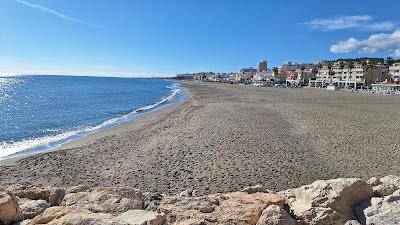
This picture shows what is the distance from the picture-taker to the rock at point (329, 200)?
203 inches

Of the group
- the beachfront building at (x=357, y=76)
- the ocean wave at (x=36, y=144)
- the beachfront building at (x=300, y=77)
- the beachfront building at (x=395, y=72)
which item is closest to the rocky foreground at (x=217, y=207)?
the ocean wave at (x=36, y=144)

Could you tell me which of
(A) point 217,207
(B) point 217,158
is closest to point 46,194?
(A) point 217,207

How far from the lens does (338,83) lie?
123 meters

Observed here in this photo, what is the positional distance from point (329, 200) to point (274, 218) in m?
1.11

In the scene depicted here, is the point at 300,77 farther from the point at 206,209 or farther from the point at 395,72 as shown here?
the point at 206,209

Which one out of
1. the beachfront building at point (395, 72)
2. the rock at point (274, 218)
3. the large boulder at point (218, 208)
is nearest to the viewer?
the rock at point (274, 218)

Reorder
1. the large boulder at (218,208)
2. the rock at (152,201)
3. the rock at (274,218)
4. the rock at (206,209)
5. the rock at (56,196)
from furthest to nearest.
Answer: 1. the rock at (56,196)
2. the rock at (152,201)
3. the rock at (206,209)
4. the large boulder at (218,208)
5. the rock at (274,218)

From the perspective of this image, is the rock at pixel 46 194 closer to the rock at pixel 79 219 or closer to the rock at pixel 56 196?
the rock at pixel 56 196

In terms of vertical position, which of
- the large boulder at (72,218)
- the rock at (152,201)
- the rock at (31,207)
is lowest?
the rock at (152,201)

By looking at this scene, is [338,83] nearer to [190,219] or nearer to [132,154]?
[132,154]

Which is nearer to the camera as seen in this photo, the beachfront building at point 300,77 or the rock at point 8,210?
the rock at point 8,210

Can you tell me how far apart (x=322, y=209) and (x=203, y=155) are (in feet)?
34.3

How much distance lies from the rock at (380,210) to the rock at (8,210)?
4717mm

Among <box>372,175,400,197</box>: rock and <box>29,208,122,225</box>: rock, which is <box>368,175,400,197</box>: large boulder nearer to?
<box>372,175,400,197</box>: rock
